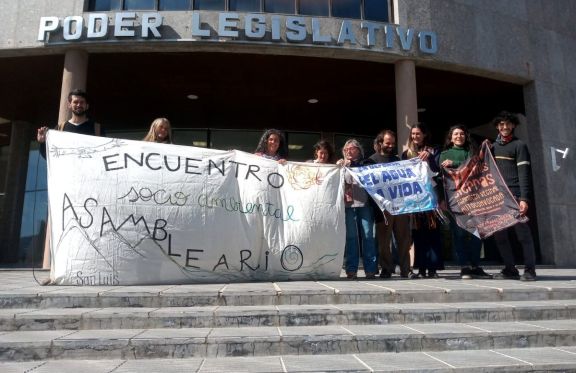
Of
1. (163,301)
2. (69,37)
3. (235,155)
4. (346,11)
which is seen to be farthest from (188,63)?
(163,301)

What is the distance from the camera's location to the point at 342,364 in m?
3.07

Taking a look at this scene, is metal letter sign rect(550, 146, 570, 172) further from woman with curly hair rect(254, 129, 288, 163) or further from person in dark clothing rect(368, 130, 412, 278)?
woman with curly hair rect(254, 129, 288, 163)

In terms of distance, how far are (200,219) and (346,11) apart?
6612 mm

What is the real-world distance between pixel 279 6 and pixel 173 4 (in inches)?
93.5

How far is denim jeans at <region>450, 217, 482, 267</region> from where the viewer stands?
19.7ft

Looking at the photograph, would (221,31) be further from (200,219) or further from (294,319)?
(294,319)

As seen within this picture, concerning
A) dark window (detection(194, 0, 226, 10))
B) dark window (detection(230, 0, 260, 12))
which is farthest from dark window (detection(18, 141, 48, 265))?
dark window (detection(230, 0, 260, 12))

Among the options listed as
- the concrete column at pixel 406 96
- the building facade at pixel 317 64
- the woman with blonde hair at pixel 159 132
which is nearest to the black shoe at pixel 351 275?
the woman with blonde hair at pixel 159 132

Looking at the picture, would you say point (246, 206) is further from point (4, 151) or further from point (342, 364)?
point (4, 151)

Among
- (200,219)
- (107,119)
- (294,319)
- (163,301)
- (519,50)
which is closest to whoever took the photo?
(294,319)

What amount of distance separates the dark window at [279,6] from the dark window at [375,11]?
1739 millimetres

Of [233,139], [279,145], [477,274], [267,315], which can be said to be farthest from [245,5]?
[267,315]

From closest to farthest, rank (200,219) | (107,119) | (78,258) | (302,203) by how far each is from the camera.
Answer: (78,258) < (200,219) < (302,203) < (107,119)

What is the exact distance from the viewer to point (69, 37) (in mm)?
8695
